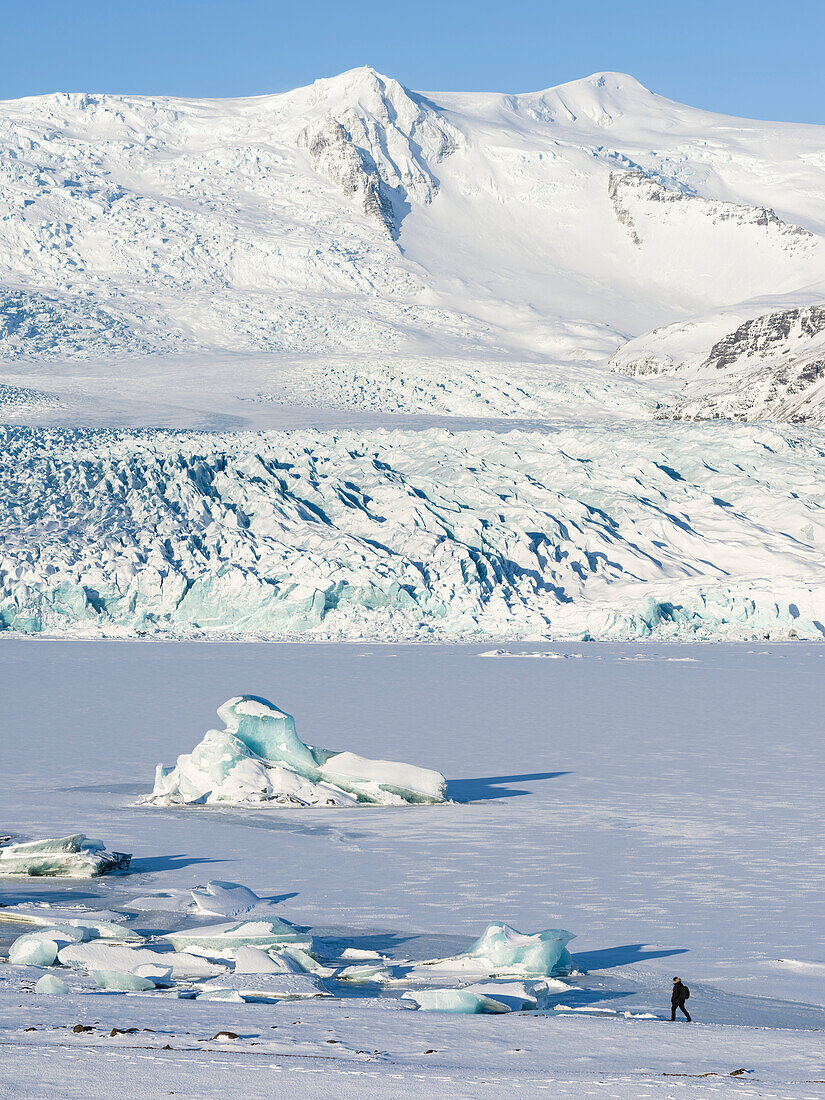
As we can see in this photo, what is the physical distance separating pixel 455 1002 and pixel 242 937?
1.37 metres

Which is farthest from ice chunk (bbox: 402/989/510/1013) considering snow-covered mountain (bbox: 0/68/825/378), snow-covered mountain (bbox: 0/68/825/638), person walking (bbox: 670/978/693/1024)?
snow-covered mountain (bbox: 0/68/825/378)

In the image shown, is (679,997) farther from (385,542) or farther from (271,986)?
(385,542)

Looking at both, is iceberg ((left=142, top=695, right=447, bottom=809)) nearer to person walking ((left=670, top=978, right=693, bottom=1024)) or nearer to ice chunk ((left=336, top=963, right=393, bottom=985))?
ice chunk ((left=336, top=963, right=393, bottom=985))

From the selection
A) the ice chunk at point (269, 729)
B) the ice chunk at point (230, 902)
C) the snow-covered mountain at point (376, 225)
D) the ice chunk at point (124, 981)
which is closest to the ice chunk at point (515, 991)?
the ice chunk at point (124, 981)

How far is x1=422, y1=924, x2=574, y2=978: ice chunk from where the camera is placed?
609 centimetres

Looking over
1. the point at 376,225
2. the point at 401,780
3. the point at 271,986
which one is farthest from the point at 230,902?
the point at 376,225

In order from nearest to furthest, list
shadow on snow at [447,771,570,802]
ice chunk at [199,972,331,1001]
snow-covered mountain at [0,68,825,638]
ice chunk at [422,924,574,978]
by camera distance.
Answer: ice chunk at [199,972,331,1001], ice chunk at [422,924,574,978], shadow on snow at [447,771,570,802], snow-covered mountain at [0,68,825,638]

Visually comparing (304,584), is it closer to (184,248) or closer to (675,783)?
(675,783)

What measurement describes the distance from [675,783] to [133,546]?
1623 cm

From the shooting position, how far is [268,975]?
19.4 feet

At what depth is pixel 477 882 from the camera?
26.8 feet

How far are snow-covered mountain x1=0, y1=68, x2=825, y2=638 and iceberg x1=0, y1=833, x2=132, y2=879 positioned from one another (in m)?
17.0

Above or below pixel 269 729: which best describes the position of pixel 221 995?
below

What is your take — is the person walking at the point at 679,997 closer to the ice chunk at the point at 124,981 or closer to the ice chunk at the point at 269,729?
the ice chunk at the point at 124,981
